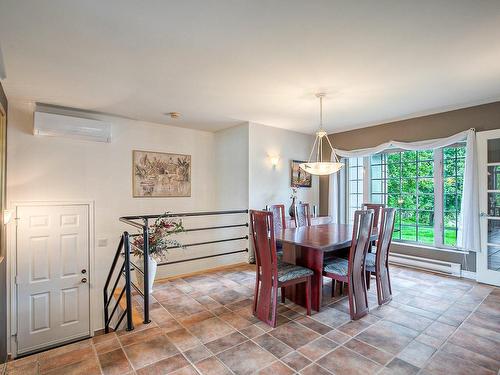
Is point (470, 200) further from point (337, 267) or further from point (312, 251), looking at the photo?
point (312, 251)

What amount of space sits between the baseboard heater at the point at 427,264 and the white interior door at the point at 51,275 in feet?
16.7

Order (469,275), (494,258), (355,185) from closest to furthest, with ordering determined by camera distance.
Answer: (494,258), (469,275), (355,185)

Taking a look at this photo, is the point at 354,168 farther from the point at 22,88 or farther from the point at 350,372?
the point at 22,88

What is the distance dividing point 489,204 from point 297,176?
3.02m

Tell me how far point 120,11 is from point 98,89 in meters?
1.70

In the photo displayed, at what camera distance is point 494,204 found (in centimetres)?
382

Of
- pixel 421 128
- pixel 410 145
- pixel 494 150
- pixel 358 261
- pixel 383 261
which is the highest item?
pixel 421 128

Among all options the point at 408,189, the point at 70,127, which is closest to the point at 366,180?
the point at 408,189

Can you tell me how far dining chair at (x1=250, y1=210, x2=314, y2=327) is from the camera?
2.59 meters

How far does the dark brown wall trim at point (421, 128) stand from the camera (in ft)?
12.9

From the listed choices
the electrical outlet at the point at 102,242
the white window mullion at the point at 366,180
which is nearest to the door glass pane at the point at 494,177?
the white window mullion at the point at 366,180

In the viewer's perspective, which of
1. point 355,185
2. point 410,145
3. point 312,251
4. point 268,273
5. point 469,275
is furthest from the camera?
point 355,185

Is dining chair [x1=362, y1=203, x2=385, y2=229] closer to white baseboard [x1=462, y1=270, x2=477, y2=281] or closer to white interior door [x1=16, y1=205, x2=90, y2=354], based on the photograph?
white baseboard [x1=462, y1=270, x2=477, y2=281]

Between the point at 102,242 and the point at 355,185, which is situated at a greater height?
the point at 355,185
